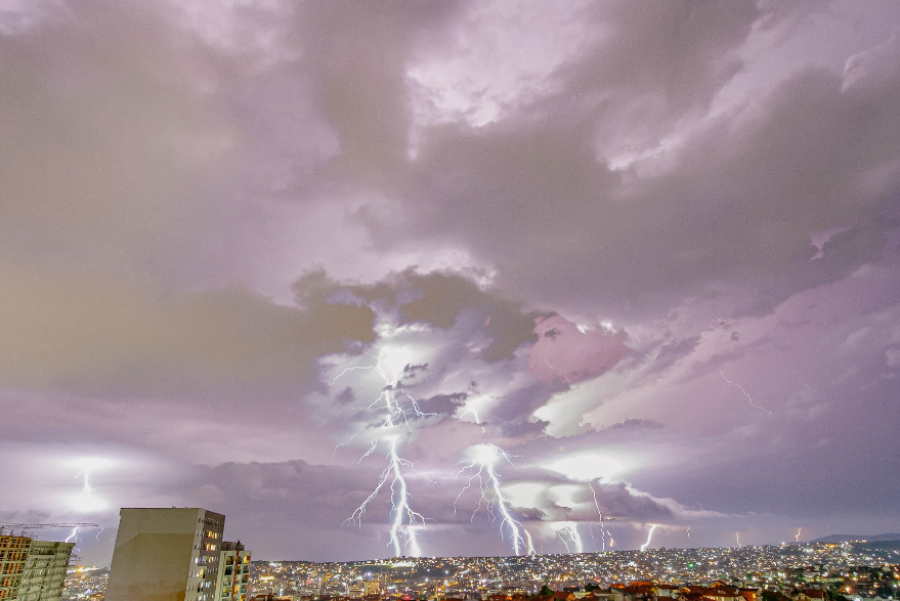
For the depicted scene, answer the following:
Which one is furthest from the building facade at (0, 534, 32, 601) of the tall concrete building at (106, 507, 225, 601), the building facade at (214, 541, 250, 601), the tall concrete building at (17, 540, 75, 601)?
the building facade at (214, 541, 250, 601)

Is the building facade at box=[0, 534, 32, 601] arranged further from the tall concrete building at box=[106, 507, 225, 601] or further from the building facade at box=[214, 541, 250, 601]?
the building facade at box=[214, 541, 250, 601]

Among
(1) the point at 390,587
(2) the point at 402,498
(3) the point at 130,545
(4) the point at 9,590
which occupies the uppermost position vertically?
(2) the point at 402,498

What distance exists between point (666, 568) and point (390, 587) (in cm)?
10921

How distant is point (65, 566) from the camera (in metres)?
84.2

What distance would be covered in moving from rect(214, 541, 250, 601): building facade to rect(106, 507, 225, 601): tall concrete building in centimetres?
448

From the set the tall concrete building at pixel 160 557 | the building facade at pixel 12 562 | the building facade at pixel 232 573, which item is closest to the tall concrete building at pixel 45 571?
the building facade at pixel 12 562

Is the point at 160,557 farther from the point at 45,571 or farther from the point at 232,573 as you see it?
the point at 45,571

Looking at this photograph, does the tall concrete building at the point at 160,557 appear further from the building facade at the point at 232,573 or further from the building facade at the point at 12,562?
the building facade at the point at 12,562

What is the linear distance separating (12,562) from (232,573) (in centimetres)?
3342

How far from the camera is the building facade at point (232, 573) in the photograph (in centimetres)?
6556

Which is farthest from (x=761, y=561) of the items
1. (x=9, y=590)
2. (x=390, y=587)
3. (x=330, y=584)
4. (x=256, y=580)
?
(x=9, y=590)

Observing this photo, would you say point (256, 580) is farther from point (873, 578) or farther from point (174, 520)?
point (873, 578)

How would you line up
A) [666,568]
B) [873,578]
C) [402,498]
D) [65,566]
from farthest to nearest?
[666,568] → [873,578] → [65,566] → [402,498]

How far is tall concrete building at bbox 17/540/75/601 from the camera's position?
7438 cm
